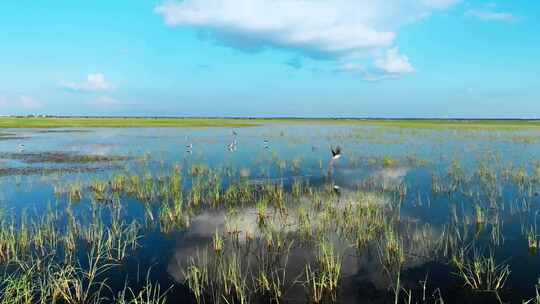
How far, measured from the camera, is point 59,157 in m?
32.2

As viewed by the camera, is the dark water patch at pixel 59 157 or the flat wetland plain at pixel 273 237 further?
the dark water patch at pixel 59 157

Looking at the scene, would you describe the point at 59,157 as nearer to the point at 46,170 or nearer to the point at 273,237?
the point at 46,170

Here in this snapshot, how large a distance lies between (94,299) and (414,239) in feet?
29.9

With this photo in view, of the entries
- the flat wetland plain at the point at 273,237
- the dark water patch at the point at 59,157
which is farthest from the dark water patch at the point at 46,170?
the dark water patch at the point at 59,157

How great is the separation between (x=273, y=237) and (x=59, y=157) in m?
27.5

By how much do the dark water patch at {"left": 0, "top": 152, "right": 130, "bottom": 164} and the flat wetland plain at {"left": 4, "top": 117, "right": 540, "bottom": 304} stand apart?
16.5 feet

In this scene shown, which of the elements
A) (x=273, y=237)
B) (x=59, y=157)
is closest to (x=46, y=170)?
(x=59, y=157)

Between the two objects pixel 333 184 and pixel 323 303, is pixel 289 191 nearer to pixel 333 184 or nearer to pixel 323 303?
pixel 333 184

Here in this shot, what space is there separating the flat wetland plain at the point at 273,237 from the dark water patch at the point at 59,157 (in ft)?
16.5

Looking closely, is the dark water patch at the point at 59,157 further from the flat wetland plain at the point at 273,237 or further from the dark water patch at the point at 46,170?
the flat wetland plain at the point at 273,237

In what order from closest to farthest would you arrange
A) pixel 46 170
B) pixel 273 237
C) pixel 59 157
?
pixel 273 237 → pixel 46 170 → pixel 59 157

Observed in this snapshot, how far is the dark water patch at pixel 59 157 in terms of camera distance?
98.4 ft

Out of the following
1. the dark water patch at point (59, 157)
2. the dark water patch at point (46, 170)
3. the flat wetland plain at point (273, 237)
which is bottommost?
the flat wetland plain at point (273, 237)

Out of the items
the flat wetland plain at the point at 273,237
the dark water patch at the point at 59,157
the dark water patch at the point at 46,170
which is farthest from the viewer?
the dark water patch at the point at 59,157
